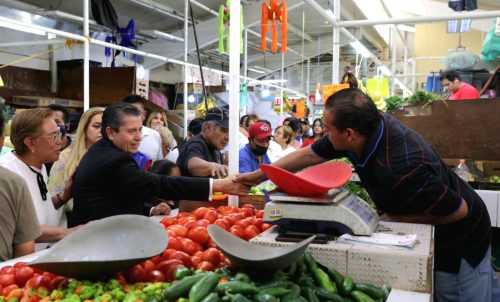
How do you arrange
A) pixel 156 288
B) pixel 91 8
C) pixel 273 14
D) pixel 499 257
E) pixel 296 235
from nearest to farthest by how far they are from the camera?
pixel 156 288, pixel 296 235, pixel 499 257, pixel 273 14, pixel 91 8

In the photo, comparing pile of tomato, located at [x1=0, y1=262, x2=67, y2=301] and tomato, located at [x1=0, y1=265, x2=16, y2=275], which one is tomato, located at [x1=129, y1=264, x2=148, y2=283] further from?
tomato, located at [x1=0, y1=265, x2=16, y2=275]

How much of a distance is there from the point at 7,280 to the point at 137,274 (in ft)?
1.86

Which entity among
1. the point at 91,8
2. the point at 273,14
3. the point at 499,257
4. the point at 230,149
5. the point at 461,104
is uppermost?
the point at 91,8

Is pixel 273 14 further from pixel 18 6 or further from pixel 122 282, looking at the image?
pixel 18 6

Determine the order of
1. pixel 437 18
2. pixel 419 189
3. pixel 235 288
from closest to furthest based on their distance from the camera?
pixel 235 288 → pixel 419 189 → pixel 437 18

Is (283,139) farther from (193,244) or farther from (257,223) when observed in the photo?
(193,244)

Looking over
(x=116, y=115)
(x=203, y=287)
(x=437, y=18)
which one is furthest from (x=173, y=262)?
(x=437, y=18)

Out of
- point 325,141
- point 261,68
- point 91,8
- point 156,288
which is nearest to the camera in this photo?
point 156,288

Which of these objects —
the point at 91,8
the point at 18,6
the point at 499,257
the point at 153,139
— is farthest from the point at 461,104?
the point at 18,6

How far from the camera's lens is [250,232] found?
8.41 ft

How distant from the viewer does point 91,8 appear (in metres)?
9.29

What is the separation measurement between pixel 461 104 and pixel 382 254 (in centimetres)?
366

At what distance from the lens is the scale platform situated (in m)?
2.15

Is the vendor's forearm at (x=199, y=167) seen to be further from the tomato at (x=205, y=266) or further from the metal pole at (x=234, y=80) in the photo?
the tomato at (x=205, y=266)
